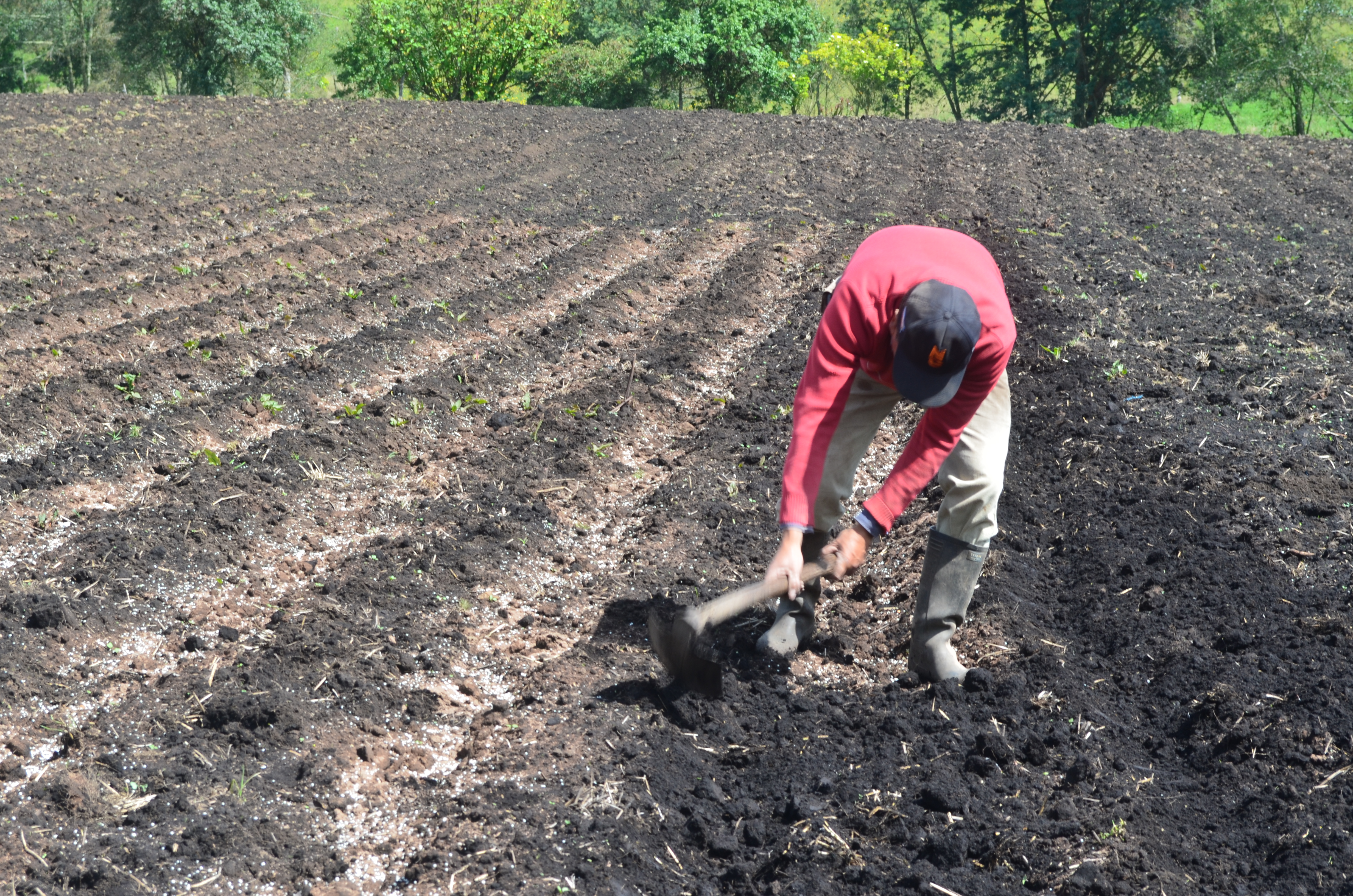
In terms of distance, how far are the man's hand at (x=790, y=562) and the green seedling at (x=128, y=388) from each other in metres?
4.68

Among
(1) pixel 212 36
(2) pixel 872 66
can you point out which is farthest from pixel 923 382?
(1) pixel 212 36

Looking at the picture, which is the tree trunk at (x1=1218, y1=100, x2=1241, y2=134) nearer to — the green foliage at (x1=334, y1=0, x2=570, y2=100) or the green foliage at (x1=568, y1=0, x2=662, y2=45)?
the green foliage at (x1=334, y1=0, x2=570, y2=100)

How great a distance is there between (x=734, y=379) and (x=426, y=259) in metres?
3.90

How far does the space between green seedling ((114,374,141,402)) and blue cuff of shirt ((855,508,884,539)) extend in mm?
4817

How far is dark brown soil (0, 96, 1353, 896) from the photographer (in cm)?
301

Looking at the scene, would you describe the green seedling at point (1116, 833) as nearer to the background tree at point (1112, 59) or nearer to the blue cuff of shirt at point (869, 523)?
the blue cuff of shirt at point (869, 523)

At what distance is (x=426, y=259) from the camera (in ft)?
30.6

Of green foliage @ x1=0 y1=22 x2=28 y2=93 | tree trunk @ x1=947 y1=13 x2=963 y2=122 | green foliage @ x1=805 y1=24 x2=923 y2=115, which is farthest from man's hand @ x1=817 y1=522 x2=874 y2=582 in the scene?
green foliage @ x1=0 y1=22 x2=28 y2=93

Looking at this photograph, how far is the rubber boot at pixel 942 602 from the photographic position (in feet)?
11.8

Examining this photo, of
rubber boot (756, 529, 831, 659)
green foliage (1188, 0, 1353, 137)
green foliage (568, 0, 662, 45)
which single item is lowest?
rubber boot (756, 529, 831, 659)

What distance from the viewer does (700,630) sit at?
3.36m

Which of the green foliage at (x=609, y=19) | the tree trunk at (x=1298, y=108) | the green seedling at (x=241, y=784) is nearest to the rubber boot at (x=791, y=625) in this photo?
the green seedling at (x=241, y=784)

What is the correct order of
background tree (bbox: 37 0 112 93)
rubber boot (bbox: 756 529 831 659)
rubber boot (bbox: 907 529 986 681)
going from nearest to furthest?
rubber boot (bbox: 907 529 986 681)
rubber boot (bbox: 756 529 831 659)
background tree (bbox: 37 0 112 93)

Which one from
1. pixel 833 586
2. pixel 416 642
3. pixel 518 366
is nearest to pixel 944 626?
pixel 833 586
